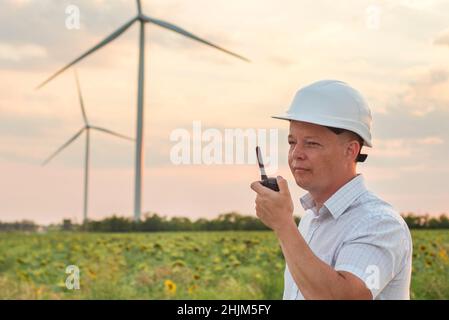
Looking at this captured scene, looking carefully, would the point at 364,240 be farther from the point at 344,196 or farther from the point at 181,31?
the point at 181,31

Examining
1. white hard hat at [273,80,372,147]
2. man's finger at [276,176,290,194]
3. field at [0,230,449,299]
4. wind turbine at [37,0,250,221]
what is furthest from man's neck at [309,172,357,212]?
wind turbine at [37,0,250,221]

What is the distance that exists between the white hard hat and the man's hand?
261 mm

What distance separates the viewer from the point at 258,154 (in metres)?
2.78

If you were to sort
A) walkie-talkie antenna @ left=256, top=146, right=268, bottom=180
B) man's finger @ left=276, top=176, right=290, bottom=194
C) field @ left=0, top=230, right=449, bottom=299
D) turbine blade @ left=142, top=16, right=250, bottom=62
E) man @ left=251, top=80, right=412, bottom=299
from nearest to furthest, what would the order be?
man @ left=251, top=80, right=412, bottom=299
man's finger @ left=276, top=176, right=290, bottom=194
walkie-talkie antenna @ left=256, top=146, right=268, bottom=180
field @ left=0, top=230, right=449, bottom=299
turbine blade @ left=142, top=16, right=250, bottom=62

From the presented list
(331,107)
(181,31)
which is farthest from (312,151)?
(181,31)

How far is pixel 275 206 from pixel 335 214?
34cm

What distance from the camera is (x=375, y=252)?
2.55m

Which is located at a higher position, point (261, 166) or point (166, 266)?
point (261, 166)

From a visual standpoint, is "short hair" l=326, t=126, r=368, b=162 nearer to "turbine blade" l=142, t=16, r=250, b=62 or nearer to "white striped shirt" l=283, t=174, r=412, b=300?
"white striped shirt" l=283, t=174, r=412, b=300

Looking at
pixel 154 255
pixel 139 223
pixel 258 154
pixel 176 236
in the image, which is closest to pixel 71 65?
pixel 139 223

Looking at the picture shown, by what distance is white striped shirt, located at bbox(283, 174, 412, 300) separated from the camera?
8.34ft

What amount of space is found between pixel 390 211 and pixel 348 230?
164 millimetres
